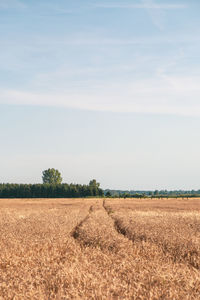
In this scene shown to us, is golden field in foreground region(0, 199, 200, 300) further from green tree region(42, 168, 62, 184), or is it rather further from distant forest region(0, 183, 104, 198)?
green tree region(42, 168, 62, 184)

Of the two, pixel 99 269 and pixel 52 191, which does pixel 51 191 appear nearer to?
pixel 52 191

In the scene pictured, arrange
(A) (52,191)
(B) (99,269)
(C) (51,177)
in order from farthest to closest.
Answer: (C) (51,177), (A) (52,191), (B) (99,269)

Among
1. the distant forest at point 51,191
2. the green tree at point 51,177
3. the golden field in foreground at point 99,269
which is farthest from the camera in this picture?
the green tree at point 51,177

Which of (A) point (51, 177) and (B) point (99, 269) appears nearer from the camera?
(B) point (99, 269)

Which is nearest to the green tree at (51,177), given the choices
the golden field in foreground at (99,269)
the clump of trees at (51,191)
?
the clump of trees at (51,191)

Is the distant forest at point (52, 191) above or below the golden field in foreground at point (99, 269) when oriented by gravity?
above

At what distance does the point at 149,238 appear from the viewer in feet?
49.8

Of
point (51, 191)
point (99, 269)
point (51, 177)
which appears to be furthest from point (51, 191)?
point (99, 269)

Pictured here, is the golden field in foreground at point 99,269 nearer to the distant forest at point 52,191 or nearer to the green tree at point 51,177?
the distant forest at point 52,191

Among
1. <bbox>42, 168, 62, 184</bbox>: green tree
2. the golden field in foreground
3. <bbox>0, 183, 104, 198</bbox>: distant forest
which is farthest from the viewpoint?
<bbox>42, 168, 62, 184</bbox>: green tree

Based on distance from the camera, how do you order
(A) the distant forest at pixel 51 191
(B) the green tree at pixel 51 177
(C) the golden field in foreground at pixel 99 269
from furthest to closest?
(B) the green tree at pixel 51 177 → (A) the distant forest at pixel 51 191 → (C) the golden field in foreground at pixel 99 269

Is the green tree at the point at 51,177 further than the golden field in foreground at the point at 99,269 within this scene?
Yes

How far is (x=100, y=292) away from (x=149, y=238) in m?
9.10

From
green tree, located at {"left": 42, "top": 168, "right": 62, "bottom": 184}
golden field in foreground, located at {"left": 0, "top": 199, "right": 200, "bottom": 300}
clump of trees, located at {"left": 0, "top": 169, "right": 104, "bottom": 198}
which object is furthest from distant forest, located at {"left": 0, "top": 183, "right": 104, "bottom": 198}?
golden field in foreground, located at {"left": 0, "top": 199, "right": 200, "bottom": 300}
